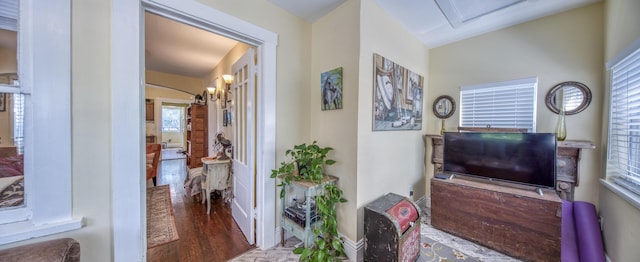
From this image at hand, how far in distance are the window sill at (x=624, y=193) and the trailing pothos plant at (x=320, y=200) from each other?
188cm

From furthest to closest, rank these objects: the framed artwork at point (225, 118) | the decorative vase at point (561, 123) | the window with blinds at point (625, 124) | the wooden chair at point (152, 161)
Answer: the wooden chair at point (152, 161) < the framed artwork at point (225, 118) < the decorative vase at point (561, 123) < the window with blinds at point (625, 124)

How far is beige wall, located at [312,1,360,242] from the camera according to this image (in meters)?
1.73

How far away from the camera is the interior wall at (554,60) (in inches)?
72.8

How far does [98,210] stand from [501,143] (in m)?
3.38

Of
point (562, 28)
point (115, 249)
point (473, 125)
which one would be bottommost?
point (115, 249)

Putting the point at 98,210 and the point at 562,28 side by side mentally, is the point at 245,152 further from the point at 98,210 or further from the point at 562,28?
the point at 562,28

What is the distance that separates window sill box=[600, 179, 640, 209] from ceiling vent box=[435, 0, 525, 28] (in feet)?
5.62

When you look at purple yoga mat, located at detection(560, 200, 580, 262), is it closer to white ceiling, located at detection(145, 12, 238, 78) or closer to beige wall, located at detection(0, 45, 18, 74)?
beige wall, located at detection(0, 45, 18, 74)

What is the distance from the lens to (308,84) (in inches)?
84.8

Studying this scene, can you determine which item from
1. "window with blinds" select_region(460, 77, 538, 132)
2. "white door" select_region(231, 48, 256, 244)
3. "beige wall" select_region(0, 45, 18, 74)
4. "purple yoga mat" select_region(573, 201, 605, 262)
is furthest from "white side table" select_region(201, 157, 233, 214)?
"purple yoga mat" select_region(573, 201, 605, 262)

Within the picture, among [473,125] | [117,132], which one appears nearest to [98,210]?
[117,132]

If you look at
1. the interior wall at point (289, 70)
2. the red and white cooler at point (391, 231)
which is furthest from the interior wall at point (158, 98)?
the red and white cooler at point (391, 231)

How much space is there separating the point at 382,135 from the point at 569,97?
1.92m

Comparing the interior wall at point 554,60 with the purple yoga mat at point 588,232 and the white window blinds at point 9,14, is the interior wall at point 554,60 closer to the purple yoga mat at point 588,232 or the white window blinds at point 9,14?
the purple yoga mat at point 588,232
